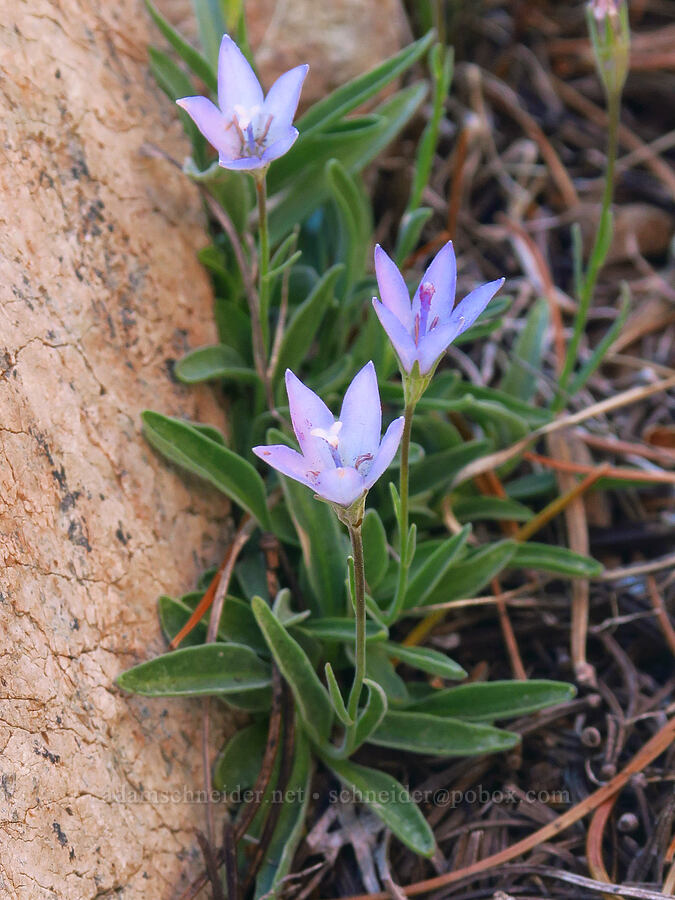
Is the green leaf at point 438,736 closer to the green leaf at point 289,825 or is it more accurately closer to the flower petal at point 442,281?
the green leaf at point 289,825

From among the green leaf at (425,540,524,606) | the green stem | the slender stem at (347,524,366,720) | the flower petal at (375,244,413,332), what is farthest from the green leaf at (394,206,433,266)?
the slender stem at (347,524,366,720)

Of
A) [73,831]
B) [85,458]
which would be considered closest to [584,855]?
[73,831]

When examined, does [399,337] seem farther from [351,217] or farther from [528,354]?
[528,354]

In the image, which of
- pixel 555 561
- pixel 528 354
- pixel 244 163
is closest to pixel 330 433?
pixel 244 163

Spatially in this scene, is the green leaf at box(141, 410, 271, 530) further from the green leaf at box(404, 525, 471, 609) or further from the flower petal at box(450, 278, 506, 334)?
the flower petal at box(450, 278, 506, 334)

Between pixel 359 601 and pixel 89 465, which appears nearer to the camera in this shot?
pixel 359 601
